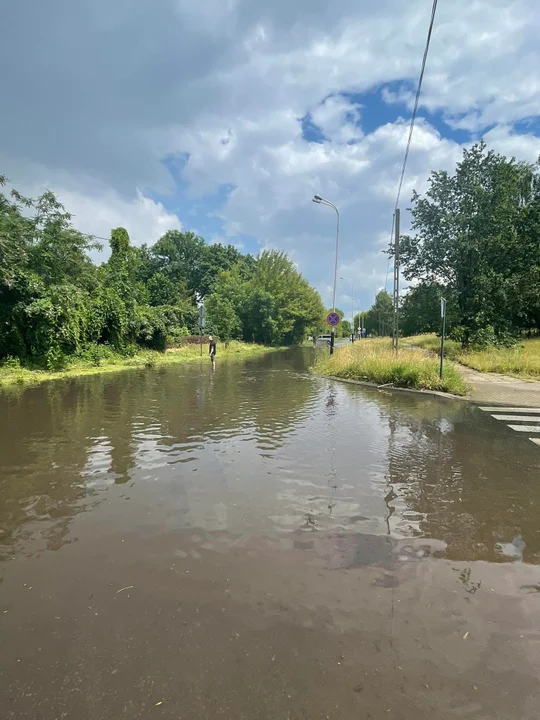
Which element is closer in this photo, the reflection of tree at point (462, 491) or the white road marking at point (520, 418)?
the reflection of tree at point (462, 491)

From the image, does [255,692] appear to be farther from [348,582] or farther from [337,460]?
[337,460]

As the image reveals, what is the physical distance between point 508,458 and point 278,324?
45630mm

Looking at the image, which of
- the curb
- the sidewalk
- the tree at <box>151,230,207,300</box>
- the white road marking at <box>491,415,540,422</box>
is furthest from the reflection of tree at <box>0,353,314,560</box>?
the tree at <box>151,230,207,300</box>

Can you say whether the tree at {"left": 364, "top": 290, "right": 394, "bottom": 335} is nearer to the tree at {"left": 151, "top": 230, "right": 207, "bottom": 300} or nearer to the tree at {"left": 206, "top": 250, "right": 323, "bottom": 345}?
the tree at {"left": 206, "top": 250, "right": 323, "bottom": 345}

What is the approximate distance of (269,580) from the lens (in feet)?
10.8

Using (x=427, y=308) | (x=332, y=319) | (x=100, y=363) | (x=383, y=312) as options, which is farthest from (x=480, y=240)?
(x=383, y=312)

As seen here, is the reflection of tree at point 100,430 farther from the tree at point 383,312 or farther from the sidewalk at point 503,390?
the tree at point 383,312

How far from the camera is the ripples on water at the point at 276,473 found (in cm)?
421

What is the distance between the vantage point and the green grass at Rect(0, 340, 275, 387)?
643 inches

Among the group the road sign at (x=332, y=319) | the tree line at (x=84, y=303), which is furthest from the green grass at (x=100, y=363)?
the road sign at (x=332, y=319)

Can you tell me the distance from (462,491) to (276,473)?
242cm

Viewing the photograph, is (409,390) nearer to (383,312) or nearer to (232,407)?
(232,407)

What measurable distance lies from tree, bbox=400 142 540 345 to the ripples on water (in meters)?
19.3

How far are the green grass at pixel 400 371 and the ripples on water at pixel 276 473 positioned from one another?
2451 millimetres
